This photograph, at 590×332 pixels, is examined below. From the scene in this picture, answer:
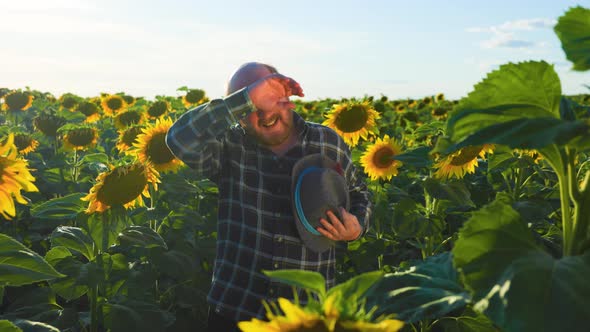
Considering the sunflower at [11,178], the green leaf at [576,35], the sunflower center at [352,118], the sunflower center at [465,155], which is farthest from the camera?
the sunflower center at [352,118]

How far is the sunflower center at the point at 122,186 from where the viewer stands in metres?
3.35

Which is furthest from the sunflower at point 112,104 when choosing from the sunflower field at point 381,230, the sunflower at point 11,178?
the sunflower at point 11,178

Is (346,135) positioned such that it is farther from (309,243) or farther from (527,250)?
(527,250)

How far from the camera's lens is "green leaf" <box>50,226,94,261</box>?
3.30 meters

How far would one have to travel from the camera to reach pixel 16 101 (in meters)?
10.2

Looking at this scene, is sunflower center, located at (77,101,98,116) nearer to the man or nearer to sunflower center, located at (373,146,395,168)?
sunflower center, located at (373,146,395,168)

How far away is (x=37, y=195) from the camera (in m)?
6.57

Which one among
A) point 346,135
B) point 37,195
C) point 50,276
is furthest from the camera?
point 37,195

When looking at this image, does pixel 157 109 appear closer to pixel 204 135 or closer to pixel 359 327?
pixel 204 135

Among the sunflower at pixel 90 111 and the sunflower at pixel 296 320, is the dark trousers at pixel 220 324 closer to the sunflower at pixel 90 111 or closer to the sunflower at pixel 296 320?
the sunflower at pixel 296 320

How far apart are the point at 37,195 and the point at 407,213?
4.21 metres

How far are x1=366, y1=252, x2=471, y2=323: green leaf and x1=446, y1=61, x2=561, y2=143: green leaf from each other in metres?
0.28

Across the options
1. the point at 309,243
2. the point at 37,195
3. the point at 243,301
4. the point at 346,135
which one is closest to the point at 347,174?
the point at 309,243

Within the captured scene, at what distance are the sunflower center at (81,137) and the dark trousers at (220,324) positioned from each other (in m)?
3.75
